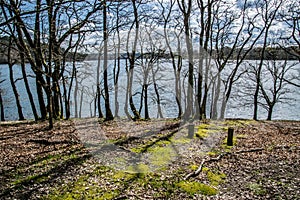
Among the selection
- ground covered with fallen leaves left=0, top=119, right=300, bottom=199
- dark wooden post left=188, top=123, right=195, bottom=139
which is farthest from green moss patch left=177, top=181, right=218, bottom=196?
dark wooden post left=188, top=123, right=195, bottom=139

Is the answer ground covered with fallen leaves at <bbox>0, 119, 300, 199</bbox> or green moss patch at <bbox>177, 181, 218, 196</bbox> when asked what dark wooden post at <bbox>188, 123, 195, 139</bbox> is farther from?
green moss patch at <bbox>177, 181, 218, 196</bbox>

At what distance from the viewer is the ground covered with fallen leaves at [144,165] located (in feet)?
16.8

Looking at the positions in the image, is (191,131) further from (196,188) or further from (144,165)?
(196,188)

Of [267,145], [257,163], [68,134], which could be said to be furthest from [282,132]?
[68,134]

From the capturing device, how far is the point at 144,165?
654 centimetres

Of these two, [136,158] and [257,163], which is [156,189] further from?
[257,163]

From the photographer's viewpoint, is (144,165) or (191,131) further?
(191,131)

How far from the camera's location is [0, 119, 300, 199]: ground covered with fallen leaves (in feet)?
16.8

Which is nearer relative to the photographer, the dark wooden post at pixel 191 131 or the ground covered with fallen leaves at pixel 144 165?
the ground covered with fallen leaves at pixel 144 165

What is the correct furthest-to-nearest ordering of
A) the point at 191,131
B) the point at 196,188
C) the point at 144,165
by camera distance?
1. the point at 191,131
2. the point at 144,165
3. the point at 196,188

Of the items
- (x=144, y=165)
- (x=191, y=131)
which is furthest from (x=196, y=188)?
(x=191, y=131)

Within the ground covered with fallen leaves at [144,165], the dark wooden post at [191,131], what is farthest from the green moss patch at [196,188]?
the dark wooden post at [191,131]

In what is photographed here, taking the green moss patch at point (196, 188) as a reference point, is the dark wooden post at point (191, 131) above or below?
above

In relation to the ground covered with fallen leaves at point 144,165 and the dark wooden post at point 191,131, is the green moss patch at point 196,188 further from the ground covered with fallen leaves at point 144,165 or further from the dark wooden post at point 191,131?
the dark wooden post at point 191,131
